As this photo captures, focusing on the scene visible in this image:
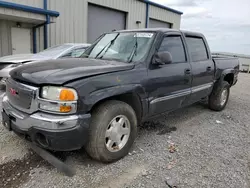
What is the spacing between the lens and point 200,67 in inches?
174

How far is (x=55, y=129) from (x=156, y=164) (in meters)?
1.41

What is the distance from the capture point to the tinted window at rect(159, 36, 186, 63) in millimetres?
3732

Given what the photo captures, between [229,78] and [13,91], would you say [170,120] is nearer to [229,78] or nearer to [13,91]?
[229,78]

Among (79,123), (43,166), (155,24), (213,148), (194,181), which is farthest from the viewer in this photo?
(155,24)

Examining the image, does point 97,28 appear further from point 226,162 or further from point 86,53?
point 226,162

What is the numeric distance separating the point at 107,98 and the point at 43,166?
117cm

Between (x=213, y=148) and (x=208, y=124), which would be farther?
(x=208, y=124)

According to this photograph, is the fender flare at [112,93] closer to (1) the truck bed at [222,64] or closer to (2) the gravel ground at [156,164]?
(2) the gravel ground at [156,164]

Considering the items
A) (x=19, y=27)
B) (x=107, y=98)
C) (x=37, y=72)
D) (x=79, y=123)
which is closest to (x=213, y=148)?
(x=107, y=98)

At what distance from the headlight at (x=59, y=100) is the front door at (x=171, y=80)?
120 centimetres

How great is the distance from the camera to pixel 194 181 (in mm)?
2617

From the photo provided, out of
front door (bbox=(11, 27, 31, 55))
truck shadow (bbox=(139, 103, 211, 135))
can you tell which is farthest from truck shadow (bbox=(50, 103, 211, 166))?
front door (bbox=(11, 27, 31, 55))

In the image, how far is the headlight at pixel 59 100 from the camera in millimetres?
2414

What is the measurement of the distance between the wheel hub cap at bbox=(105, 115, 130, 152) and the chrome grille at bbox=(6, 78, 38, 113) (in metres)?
0.96
